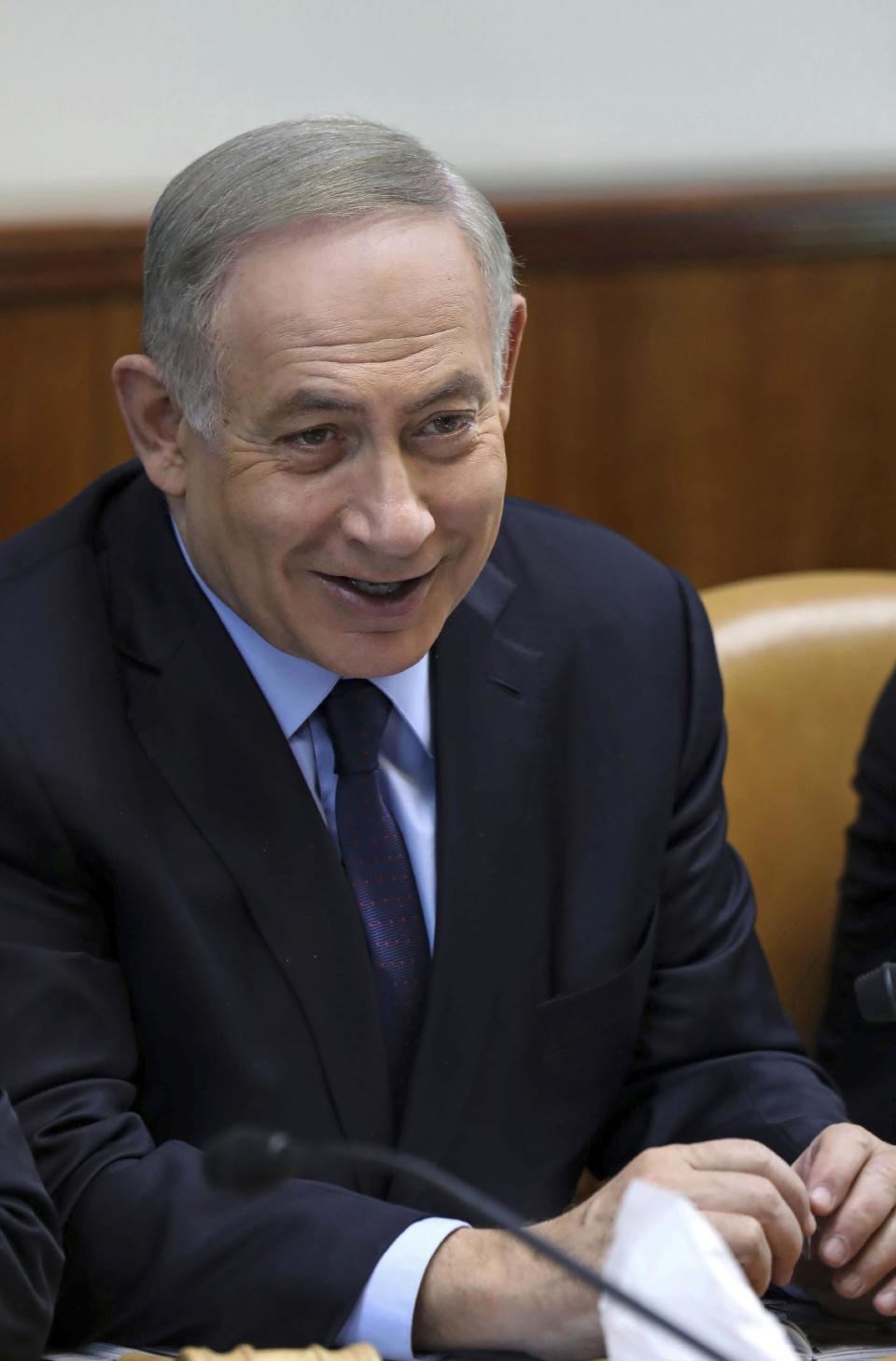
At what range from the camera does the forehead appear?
1197mm

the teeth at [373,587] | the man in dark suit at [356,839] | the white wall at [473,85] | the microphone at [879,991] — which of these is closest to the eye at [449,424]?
the man in dark suit at [356,839]

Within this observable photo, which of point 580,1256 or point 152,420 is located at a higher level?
point 152,420

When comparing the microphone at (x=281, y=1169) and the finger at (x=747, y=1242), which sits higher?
the microphone at (x=281, y=1169)

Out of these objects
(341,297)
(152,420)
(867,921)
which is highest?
(341,297)

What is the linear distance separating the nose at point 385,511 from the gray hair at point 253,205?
0.38 feet

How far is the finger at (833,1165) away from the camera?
1.21 m

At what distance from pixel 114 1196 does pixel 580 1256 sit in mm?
302

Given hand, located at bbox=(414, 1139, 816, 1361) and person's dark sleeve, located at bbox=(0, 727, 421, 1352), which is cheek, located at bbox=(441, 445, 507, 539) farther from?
hand, located at bbox=(414, 1139, 816, 1361)

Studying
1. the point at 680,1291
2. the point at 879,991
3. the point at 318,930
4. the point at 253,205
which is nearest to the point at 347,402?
→ the point at 253,205

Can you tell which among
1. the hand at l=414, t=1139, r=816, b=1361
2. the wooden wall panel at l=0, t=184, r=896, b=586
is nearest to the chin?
the hand at l=414, t=1139, r=816, b=1361

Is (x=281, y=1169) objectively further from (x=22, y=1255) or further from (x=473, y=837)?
(x=473, y=837)

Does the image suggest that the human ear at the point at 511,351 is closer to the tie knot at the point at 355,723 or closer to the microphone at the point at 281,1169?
the tie knot at the point at 355,723

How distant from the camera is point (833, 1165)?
123 cm

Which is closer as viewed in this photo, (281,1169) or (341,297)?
(281,1169)
